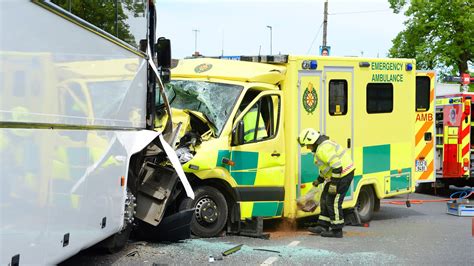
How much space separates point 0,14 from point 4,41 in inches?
5.6

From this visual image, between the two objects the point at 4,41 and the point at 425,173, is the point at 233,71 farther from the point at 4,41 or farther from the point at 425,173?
the point at 4,41

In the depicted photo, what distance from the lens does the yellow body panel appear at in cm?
849

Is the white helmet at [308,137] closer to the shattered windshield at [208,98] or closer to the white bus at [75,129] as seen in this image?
the shattered windshield at [208,98]

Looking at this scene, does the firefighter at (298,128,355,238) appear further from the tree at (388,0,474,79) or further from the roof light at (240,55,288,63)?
the tree at (388,0,474,79)

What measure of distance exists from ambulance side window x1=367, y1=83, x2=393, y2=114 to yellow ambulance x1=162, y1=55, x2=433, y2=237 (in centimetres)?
2

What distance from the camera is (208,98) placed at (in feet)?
28.7

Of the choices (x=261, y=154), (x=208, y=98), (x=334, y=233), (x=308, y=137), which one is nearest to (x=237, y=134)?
(x=261, y=154)

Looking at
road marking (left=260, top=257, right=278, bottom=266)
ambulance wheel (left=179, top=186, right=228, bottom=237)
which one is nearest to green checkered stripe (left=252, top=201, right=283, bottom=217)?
ambulance wheel (left=179, top=186, right=228, bottom=237)

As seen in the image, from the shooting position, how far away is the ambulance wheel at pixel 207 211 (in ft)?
26.3

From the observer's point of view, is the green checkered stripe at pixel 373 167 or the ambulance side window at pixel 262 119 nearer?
the ambulance side window at pixel 262 119

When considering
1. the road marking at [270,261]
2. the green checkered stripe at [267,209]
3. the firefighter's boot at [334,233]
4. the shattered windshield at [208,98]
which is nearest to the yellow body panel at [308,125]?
the green checkered stripe at [267,209]

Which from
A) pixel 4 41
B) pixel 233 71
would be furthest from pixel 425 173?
pixel 4 41

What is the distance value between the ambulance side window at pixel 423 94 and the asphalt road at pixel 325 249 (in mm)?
A: 2545

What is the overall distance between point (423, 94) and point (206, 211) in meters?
5.56
